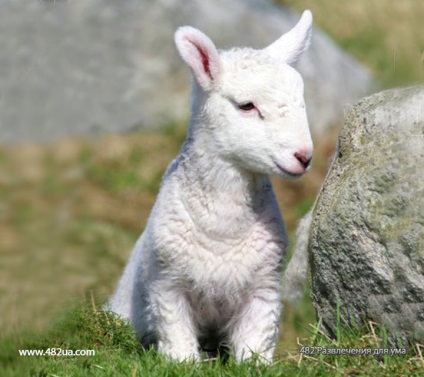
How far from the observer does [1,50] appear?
13.1m

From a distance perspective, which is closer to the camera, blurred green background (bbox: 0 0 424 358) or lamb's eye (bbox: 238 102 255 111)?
lamb's eye (bbox: 238 102 255 111)

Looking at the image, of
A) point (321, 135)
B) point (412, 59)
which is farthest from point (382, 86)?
A: point (412, 59)

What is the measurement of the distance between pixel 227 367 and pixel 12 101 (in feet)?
22.9

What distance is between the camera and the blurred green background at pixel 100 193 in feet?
24.5

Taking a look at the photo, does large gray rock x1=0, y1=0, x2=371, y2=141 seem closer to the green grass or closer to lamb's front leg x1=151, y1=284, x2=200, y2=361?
the green grass

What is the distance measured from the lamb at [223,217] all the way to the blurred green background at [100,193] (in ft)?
1.91

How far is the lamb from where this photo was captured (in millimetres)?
6848

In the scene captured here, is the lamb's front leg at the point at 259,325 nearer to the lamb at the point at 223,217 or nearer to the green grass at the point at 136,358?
the lamb at the point at 223,217

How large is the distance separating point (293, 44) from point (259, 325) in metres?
2.02

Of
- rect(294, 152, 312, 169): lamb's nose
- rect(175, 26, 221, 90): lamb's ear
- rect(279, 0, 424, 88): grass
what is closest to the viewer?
rect(294, 152, 312, 169): lamb's nose

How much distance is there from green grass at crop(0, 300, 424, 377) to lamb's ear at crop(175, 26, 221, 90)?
1859 mm

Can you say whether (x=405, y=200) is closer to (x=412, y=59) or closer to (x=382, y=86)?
(x=412, y=59)

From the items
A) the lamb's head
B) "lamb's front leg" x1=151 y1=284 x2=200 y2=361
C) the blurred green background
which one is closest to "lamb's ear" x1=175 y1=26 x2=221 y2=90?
the lamb's head

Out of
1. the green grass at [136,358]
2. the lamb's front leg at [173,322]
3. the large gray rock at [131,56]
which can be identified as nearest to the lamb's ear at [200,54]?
the lamb's front leg at [173,322]
